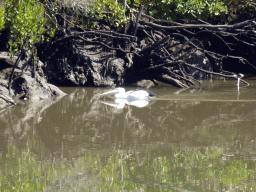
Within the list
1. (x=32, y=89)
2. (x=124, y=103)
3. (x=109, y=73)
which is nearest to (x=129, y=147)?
(x=124, y=103)

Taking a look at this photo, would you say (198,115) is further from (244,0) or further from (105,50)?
(244,0)

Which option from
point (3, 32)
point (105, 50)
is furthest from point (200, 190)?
point (105, 50)

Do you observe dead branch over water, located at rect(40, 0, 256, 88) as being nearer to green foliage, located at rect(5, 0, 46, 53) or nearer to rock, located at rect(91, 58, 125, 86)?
rock, located at rect(91, 58, 125, 86)

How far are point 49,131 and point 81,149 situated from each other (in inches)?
46.7

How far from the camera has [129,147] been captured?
16.1 feet

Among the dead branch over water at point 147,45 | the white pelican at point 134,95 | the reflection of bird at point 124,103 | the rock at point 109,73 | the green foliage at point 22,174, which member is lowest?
the green foliage at point 22,174

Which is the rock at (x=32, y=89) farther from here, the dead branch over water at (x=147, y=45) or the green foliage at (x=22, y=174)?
the green foliage at (x=22, y=174)

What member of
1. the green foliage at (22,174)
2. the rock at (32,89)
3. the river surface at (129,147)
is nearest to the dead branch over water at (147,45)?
the rock at (32,89)

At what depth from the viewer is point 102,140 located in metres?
5.26

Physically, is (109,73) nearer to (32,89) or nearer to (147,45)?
(147,45)

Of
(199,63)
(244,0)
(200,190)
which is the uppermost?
(244,0)

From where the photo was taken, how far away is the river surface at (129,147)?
3.71 metres

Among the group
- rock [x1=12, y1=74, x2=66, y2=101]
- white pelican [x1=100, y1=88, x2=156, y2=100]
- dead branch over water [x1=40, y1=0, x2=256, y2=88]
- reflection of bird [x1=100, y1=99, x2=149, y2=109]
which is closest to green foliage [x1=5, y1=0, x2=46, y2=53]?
rock [x1=12, y1=74, x2=66, y2=101]

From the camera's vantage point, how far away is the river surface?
371 cm
